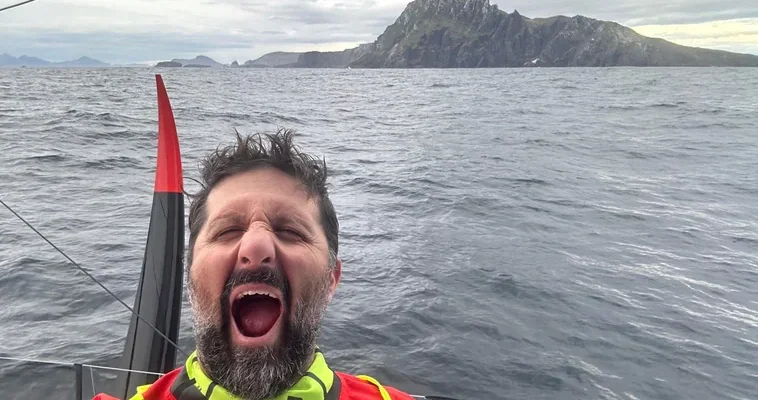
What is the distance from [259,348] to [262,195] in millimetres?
626

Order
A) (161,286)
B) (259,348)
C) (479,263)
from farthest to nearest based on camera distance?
(479,263) < (161,286) < (259,348)

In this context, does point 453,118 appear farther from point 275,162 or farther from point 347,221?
point 275,162

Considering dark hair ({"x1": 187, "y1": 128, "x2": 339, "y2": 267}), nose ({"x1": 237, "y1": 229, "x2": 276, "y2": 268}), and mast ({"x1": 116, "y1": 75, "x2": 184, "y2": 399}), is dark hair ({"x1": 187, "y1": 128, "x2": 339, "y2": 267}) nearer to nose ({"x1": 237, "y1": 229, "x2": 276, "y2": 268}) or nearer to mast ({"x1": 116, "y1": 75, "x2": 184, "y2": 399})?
nose ({"x1": 237, "y1": 229, "x2": 276, "y2": 268})

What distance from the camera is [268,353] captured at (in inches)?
75.2

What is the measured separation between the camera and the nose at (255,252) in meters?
1.98

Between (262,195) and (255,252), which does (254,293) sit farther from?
(262,195)

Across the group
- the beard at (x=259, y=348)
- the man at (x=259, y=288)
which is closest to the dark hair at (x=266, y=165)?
the man at (x=259, y=288)

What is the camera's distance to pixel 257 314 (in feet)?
6.63

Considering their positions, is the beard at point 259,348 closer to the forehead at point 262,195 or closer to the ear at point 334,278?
the ear at point 334,278

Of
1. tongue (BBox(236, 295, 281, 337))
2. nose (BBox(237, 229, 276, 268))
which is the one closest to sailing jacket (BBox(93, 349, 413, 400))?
tongue (BBox(236, 295, 281, 337))

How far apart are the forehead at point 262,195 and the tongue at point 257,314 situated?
364 mm

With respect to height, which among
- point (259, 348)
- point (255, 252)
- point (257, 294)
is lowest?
point (259, 348)

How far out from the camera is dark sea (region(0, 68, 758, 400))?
6.48 meters

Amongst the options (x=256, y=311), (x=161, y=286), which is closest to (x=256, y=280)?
(x=256, y=311)
